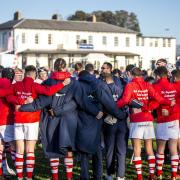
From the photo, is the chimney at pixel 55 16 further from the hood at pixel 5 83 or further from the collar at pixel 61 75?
the collar at pixel 61 75

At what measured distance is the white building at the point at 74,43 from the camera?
234 ft

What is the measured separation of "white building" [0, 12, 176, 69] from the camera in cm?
7144

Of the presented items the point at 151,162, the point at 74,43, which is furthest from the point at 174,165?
the point at 74,43

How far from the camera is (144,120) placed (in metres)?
8.59

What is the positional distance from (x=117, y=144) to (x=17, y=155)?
1899mm

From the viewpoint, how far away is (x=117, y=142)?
29.1 feet

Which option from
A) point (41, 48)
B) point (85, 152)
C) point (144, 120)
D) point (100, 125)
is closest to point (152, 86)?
point (144, 120)

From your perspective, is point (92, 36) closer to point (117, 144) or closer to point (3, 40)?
point (3, 40)

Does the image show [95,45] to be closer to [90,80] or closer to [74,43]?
[74,43]

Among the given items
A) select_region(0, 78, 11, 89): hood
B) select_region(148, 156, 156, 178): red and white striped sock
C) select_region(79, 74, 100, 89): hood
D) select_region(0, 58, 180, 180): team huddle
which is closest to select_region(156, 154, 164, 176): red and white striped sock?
select_region(0, 58, 180, 180): team huddle

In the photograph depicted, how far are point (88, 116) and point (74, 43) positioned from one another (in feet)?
226

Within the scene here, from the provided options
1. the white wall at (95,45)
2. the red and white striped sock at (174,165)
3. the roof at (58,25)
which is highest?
the roof at (58,25)

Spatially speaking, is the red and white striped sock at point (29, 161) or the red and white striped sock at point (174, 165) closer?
the red and white striped sock at point (29, 161)

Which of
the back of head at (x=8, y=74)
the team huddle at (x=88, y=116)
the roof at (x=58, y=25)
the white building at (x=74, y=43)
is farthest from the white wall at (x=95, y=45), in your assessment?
the team huddle at (x=88, y=116)
